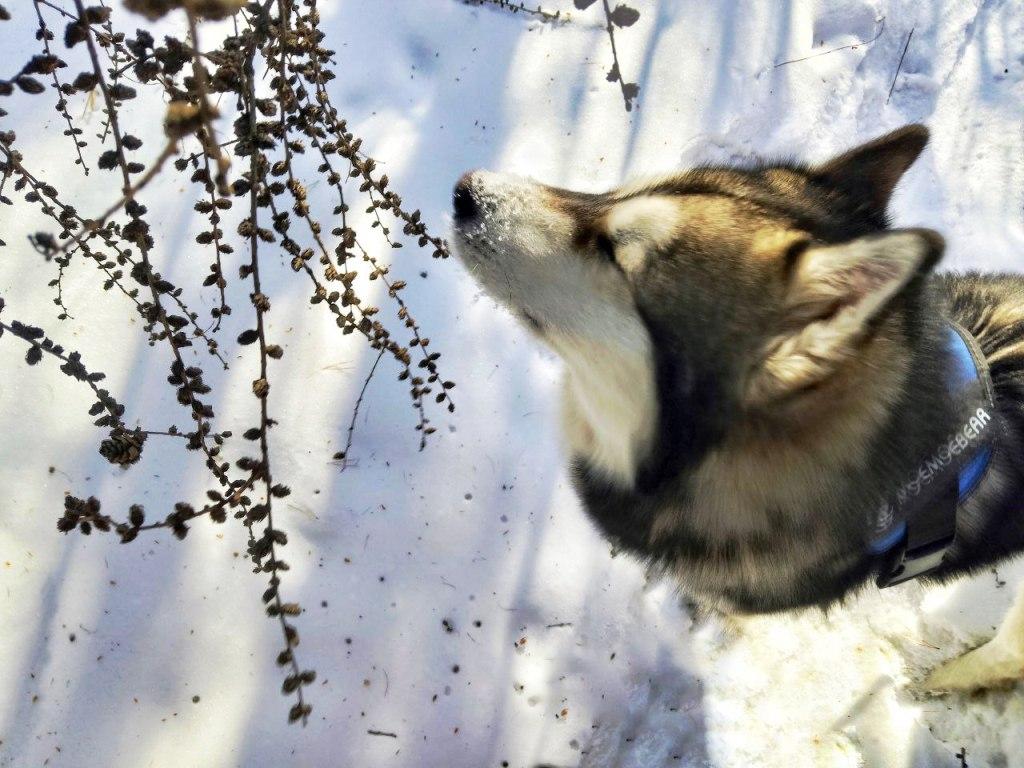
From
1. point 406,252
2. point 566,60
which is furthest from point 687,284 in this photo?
point 566,60

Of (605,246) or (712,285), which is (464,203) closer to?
(605,246)

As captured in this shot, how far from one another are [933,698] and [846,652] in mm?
309

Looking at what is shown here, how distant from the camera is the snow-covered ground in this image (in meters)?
2.37

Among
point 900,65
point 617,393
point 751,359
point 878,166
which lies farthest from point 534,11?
point 751,359

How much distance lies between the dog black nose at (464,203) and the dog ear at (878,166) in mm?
844

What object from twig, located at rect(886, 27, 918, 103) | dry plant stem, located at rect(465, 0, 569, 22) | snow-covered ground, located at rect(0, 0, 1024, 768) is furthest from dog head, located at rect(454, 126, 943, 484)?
twig, located at rect(886, 27, 918, 103)

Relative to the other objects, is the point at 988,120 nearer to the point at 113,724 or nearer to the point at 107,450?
the point at 107,450

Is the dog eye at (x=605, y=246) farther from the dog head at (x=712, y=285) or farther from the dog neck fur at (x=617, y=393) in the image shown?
the dog neck fur at (x=617, y=393)

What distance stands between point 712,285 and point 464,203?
0.66 meters

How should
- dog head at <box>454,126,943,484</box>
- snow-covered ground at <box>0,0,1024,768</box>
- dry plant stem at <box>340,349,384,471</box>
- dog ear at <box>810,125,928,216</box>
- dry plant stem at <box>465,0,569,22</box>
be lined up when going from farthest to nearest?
1. dry plant stem at <box>465,0,569,22</box>
2. dry plant stem at <box>340,349,384,471</box>
3. snow-covered ground at <box>0,0,1024,768</box>
4. dog ear at <box>810,125,928,216</box>
5. dog head at <box>454,126,943,484</box>

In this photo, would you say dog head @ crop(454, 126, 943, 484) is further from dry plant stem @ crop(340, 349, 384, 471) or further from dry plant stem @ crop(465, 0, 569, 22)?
dry plant stem @ crop(465, 0, 569, 22)

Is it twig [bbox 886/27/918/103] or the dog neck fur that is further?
twig [bbox 886/27/918/103]

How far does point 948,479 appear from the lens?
1630 millimetres

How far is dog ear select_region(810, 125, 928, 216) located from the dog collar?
372mm
